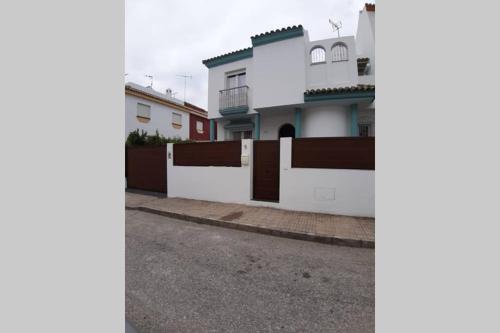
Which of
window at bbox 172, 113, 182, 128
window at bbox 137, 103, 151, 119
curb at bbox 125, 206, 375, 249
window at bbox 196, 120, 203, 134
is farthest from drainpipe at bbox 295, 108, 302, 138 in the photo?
window at bbox 196, 120, 203, 134

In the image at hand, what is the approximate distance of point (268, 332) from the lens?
2.00m

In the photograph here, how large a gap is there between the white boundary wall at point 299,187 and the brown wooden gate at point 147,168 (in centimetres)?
206

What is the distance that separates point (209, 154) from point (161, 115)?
458 inches

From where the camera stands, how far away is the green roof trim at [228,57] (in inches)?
404

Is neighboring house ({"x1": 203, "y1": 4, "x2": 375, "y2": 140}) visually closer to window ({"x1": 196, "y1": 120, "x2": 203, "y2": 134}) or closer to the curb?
the curb

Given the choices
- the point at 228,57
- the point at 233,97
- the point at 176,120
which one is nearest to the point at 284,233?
the point at 233,97

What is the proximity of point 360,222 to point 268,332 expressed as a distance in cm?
388

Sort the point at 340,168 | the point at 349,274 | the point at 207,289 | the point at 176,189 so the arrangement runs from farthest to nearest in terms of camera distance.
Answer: the point at 176,189 → the point at 340,168 → the point at 349,274 → the point at 207,289

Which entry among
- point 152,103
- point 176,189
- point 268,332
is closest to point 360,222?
point 268,332

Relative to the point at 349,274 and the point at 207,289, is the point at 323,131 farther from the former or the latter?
the point at 207,289

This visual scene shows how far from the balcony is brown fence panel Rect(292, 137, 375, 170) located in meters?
4.99

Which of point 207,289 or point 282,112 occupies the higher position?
point 282,112

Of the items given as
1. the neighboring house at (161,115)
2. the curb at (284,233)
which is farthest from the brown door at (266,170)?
the neighboring house at (161,115)

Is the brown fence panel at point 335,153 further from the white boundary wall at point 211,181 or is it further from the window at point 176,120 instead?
the window at point 176,120
